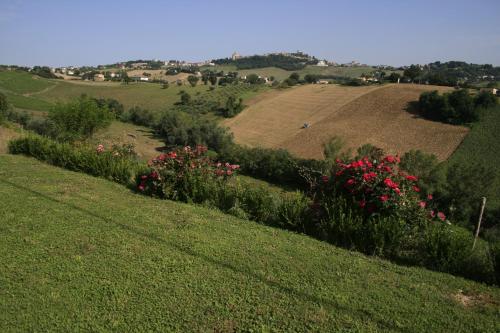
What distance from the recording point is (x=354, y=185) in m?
6.30

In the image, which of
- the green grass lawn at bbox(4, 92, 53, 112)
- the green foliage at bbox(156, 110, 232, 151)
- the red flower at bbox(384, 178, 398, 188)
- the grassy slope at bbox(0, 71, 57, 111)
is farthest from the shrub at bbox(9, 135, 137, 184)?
the grassy slope at bbox(0, 71, 57, 111)

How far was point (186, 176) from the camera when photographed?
28.0 ft

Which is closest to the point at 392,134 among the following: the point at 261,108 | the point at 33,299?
the point at 261,108

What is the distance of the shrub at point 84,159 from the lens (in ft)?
34.2

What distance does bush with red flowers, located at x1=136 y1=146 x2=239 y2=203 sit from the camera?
8461 millimetres

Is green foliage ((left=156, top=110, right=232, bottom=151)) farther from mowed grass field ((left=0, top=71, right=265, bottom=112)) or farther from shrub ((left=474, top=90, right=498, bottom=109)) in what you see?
shrub ((left=474, top=90, right=498, bottom=109))

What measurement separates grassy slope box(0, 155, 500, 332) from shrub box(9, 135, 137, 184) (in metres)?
3.26

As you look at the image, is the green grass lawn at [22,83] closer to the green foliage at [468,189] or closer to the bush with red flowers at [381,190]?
the green foliage at [468,189]

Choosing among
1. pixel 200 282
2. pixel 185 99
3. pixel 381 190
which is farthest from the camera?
pixel 185 99

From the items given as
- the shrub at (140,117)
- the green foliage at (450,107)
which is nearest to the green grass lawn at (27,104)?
the shrub at (140,117)

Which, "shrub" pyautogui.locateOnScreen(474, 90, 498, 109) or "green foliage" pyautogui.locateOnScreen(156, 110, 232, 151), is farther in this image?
"green foliage" pyautogui.locateOnScreen(156, 110, 232, 151)

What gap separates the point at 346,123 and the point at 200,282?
4710cm

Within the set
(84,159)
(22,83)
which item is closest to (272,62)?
(22,83)

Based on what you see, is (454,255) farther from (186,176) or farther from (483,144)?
(483,144)
